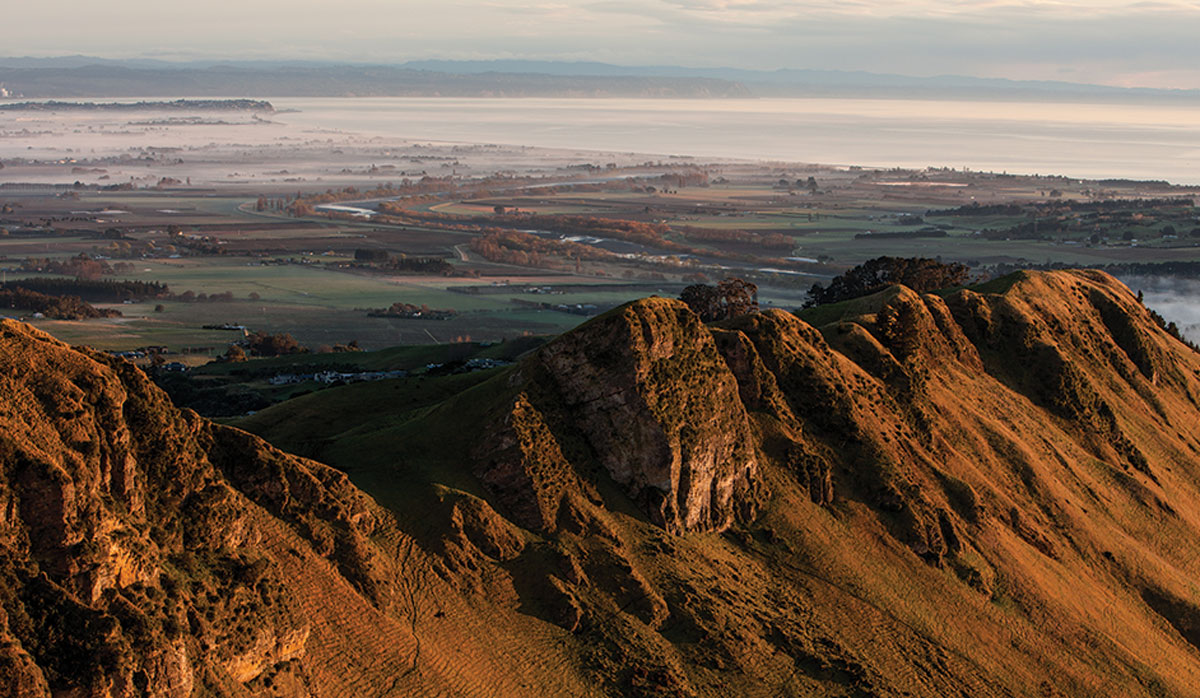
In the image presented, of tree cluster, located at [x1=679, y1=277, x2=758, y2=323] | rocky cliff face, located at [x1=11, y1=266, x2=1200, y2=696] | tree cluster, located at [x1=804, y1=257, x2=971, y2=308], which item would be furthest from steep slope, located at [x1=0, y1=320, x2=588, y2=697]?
tree cluster, located at [x1=804, y1=257, x2=971, y2=308]

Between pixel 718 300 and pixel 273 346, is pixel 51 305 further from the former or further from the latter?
pixel 718 300

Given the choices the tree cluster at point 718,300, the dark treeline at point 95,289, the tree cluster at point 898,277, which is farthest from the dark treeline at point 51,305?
the tree cluster at point 898,277

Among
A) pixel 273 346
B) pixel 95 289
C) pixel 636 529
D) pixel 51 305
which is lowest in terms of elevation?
pixel 95 289

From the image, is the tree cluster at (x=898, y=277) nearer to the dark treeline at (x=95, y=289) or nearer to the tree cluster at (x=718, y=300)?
the tree cluster at (x=718, y=300)

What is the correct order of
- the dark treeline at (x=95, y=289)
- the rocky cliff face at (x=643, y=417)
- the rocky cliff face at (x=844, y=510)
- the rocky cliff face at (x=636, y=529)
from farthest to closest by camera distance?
the dark treeline at (x=95, y=289) → the rocky cliff face at (x=643, y=417) → the rocky cliff face at (x=844, y=510) → the rocky cliff face at (x=636, y=529)

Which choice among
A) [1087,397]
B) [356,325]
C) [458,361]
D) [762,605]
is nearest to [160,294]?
[356,325]

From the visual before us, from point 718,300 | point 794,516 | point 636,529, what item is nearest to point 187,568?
point 636,529

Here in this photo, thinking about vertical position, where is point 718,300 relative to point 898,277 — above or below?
below
